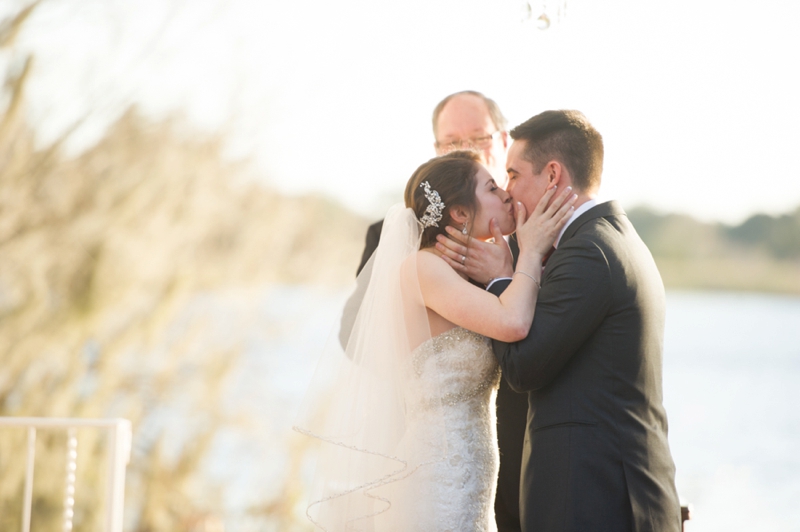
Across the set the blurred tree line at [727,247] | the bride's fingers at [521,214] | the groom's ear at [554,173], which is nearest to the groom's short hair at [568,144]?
the groom's ear at [554,173]

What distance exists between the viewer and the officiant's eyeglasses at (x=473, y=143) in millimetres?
3076

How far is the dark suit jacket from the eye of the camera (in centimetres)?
253

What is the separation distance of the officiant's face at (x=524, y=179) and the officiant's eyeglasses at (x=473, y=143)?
0.90m

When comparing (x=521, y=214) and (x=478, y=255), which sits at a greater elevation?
(x=521, y=214)

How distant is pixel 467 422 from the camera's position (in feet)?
7.18

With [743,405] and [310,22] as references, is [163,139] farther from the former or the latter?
[743,405]

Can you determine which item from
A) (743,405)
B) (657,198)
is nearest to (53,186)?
(657,198)

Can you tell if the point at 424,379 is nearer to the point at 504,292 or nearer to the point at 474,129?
the point at 504,292

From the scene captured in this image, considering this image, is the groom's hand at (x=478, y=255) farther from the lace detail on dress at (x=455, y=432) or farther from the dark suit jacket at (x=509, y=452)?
the dark suit jacket at (x=509, y=452)

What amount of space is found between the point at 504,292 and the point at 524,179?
0.36m

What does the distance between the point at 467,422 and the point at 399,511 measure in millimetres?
334

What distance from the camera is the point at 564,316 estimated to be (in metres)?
1.89

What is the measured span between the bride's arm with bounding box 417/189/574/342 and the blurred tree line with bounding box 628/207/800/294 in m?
19.6

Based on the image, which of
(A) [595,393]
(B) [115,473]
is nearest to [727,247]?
(B) [115,473]
